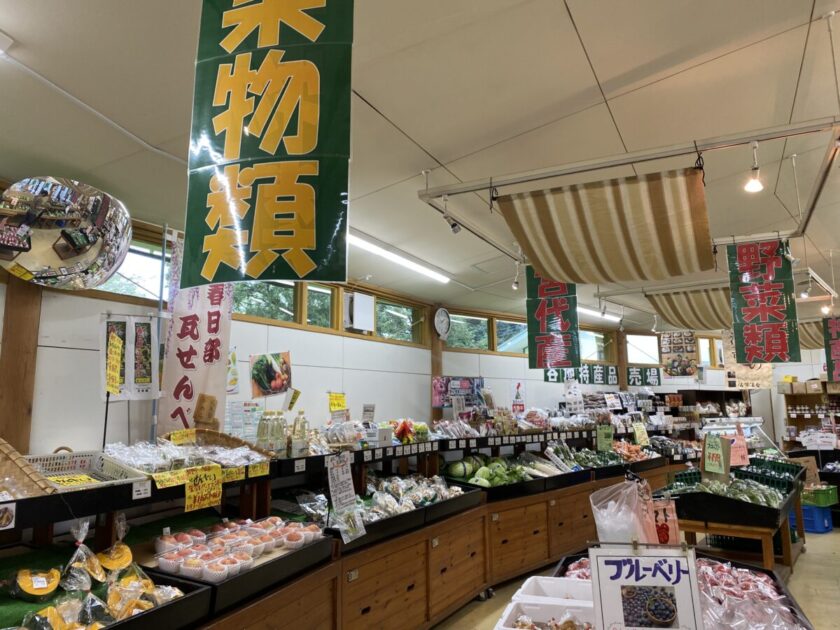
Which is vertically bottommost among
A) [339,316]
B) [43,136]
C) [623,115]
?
[339,316]

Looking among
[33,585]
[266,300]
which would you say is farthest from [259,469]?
[266,300]

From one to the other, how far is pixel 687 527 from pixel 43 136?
518 centimetres

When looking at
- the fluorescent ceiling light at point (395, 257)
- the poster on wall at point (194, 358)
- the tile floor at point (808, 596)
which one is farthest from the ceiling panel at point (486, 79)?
the tile floor at point (808, 596)

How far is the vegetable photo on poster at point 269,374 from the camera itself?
482 cm

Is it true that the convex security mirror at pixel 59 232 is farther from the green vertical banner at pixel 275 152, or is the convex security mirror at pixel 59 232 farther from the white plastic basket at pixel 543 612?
the white plastic basket at pixel 543 612

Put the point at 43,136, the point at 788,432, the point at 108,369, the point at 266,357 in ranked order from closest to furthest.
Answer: the point at 43,136 < the point at 108,369 < the point at 266,357 < the point at 788,432

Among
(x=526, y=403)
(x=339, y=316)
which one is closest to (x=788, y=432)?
(x=526, y=403)

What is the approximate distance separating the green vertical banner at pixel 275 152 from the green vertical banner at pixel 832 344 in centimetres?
1087

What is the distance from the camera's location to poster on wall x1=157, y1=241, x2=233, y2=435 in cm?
387

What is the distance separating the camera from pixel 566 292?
650 cm

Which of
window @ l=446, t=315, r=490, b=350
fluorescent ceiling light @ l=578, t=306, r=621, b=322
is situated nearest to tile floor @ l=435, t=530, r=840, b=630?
window @ l=446, t=315, r=490, b=350

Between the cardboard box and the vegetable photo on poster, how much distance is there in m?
13.2

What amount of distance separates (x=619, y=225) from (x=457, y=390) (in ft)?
15.5

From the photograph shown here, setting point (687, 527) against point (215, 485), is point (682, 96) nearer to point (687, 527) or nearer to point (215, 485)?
point (687, 527)
